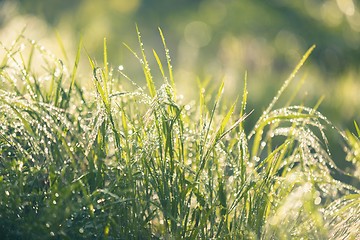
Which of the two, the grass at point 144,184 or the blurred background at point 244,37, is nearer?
the grass at point 144,184

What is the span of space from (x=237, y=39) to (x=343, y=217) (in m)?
7.56

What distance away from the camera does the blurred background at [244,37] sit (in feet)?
21.9

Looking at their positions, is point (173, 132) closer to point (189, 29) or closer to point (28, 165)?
point (28, 165)

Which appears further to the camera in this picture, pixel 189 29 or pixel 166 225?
pixel 189 29

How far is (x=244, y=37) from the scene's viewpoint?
8805 millimetres

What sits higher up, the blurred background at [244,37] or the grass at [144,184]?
the blurred background at [244,37]

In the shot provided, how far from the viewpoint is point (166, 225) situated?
1.52 meters

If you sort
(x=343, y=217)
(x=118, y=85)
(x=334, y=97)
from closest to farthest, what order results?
(x=343, y=217) → (x=118, y=85) → (x=334, y=97)

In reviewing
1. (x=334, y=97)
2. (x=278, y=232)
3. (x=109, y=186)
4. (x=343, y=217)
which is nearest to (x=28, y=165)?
A: (x=109, y=186)

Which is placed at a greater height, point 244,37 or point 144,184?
point 244,37

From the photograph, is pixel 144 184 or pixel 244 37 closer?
pixel 144 184

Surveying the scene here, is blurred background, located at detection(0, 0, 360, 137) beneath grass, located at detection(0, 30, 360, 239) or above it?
above

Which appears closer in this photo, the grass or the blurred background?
the grass

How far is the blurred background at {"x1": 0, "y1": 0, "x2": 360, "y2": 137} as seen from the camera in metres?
6.66
